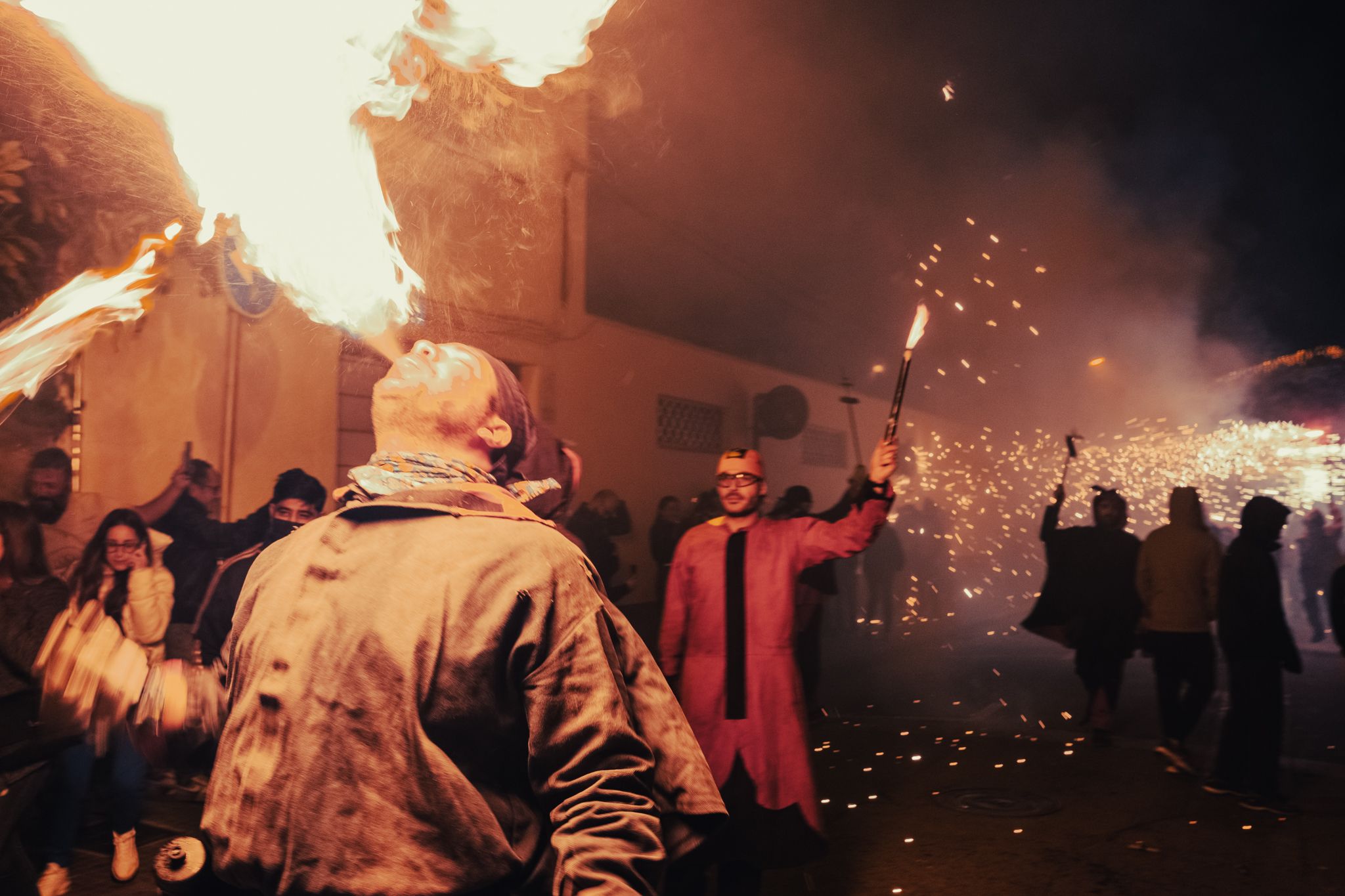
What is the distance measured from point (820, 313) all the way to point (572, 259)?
8.36 m

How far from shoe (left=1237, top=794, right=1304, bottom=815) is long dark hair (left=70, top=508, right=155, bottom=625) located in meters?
6.71

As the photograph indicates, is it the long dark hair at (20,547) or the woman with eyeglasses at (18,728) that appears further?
the long dark hair at (20,547)

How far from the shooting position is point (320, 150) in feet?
11.7

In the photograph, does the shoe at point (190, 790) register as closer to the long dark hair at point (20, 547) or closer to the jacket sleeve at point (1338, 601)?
the long dark hair at point (20, 547)

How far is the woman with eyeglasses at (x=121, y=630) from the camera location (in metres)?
4.63

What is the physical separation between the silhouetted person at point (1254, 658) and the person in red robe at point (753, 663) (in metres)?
3.20

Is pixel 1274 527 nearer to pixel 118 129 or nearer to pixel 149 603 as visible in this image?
pixel 149 603

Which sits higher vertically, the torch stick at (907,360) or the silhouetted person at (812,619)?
the torch stick at (907,360)

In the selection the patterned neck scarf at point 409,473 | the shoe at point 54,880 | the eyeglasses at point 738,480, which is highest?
the eyeglasses at point 738,480

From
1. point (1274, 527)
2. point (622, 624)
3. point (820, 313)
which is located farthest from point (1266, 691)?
point (820, 313)

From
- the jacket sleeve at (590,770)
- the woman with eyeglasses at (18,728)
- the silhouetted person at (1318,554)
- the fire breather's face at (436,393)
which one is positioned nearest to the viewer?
the jacket sleeve at (590,770)

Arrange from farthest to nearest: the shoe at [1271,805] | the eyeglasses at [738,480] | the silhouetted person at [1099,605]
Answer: the silhouetted person at [1099,605]
the shoe at [1271,805]
the eyeglasses at [738,480]

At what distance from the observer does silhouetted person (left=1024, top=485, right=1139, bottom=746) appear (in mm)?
7570

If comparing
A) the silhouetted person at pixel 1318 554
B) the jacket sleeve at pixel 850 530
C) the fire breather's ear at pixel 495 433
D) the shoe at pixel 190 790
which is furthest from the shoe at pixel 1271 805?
the silhouetted person at pixel 1318 554
